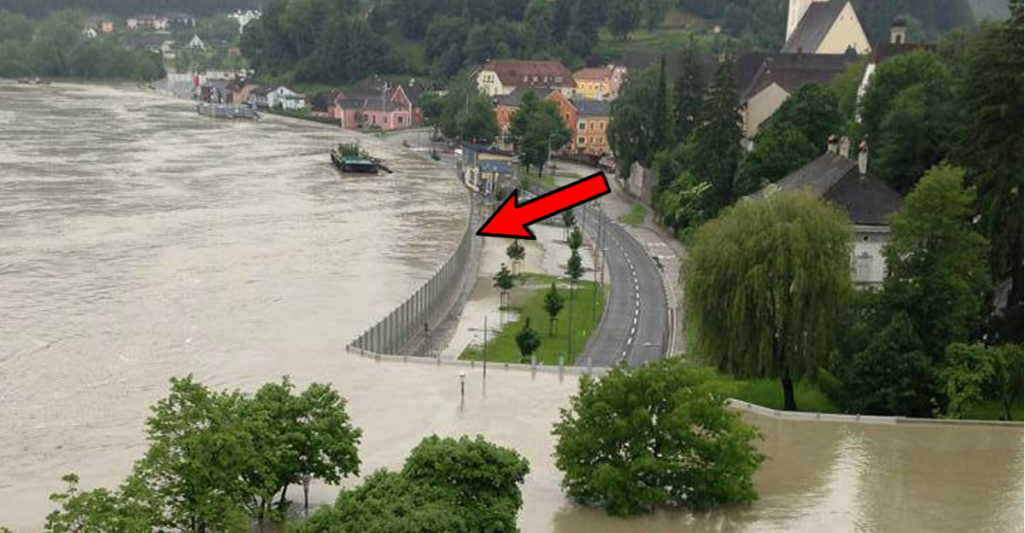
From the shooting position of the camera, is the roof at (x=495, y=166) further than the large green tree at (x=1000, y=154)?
Yes

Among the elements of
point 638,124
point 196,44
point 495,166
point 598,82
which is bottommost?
point 495,166

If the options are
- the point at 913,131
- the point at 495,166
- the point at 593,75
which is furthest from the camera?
the point at 593,75

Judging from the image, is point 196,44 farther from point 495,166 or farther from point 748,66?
point 495,166

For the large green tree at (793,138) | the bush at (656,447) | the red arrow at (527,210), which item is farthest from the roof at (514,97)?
the bush at (656,447)

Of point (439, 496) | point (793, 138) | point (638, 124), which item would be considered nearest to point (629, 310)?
point (793, 138)

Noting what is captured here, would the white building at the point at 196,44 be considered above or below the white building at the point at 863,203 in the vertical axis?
above

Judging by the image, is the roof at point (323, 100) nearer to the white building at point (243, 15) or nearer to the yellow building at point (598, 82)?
the yellow building at point (598, 82)
